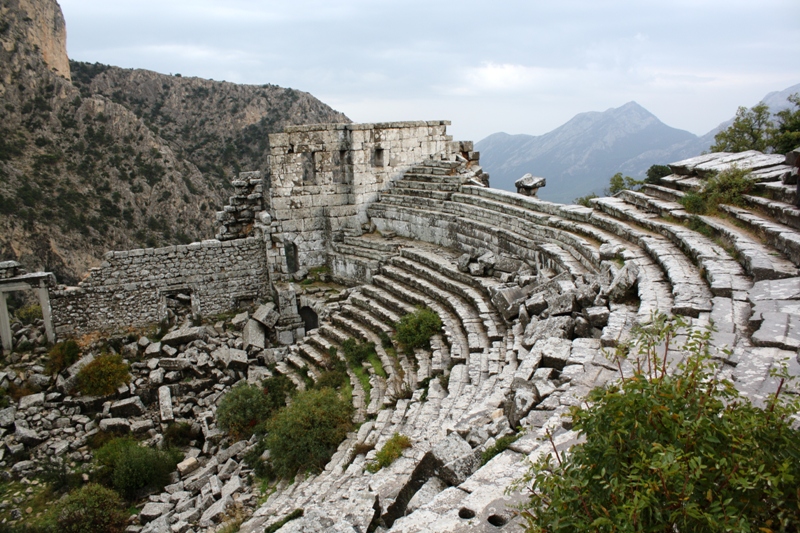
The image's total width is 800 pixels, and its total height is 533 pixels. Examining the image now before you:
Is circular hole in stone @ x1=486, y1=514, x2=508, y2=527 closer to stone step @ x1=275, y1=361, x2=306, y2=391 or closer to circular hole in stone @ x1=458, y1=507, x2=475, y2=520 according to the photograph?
circular hole in stone @ x1=458, y1=507, x2=475, y2=520

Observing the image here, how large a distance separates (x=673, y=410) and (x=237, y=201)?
49.8 ft

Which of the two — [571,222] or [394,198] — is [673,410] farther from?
[394,198]

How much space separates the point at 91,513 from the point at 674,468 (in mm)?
9043

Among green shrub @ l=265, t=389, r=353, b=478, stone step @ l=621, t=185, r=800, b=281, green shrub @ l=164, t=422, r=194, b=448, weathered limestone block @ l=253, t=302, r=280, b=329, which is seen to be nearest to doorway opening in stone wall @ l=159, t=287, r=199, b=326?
weathered limestone block @ l=253, t=302, r=280, b=329

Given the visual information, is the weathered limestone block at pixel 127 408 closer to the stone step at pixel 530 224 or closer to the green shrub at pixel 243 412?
the green shrub at pixel 243 412

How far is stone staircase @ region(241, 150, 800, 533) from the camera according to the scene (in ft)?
17.9

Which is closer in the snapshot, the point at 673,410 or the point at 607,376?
the point at 673,410

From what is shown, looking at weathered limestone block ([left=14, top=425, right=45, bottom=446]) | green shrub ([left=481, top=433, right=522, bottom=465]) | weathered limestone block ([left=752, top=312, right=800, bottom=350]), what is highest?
weathered limestone block ([left=752, top=312, right=800, bottom=350])

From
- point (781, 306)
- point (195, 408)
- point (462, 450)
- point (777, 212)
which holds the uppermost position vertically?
point (777, 212)

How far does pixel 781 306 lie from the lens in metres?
6.31

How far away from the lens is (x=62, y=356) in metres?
14.1

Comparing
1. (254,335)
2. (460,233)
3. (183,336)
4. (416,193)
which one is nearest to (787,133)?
(460,233)

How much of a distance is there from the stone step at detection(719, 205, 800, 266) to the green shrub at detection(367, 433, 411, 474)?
5.48 meters

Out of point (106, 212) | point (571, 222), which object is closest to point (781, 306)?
point (571, 222)
